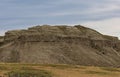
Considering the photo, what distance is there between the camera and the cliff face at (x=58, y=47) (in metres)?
132

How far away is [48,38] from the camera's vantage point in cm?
14075

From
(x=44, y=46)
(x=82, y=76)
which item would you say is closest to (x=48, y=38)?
(x=44, y=46)

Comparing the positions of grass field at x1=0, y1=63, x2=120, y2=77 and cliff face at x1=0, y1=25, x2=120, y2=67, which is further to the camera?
cliff face at x1=0, y1=25, x2=120, y2=67

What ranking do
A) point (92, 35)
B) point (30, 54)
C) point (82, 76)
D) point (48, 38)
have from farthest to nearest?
1. point (92, 35)
2. point (48, 38)
3. point (30, 54)
4. point (82, 76)

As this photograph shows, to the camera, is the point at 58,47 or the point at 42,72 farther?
the point at 58,47

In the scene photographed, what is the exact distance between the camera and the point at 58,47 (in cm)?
13812

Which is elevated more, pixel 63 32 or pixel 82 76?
pixel 63 32

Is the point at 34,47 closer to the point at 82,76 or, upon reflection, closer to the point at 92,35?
the point at 92,35

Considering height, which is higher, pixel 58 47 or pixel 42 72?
pixel 58 47

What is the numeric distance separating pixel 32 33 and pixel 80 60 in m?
21.9

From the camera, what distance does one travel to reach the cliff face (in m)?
132

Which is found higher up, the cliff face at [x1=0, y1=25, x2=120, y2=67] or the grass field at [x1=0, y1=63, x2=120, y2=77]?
the cliff face at [x1=0, y1=25, x2=120, y2=67]

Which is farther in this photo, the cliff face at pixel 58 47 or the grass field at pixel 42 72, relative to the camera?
the cliff face at pixel 58 47

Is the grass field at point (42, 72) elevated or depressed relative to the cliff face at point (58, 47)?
depressed
